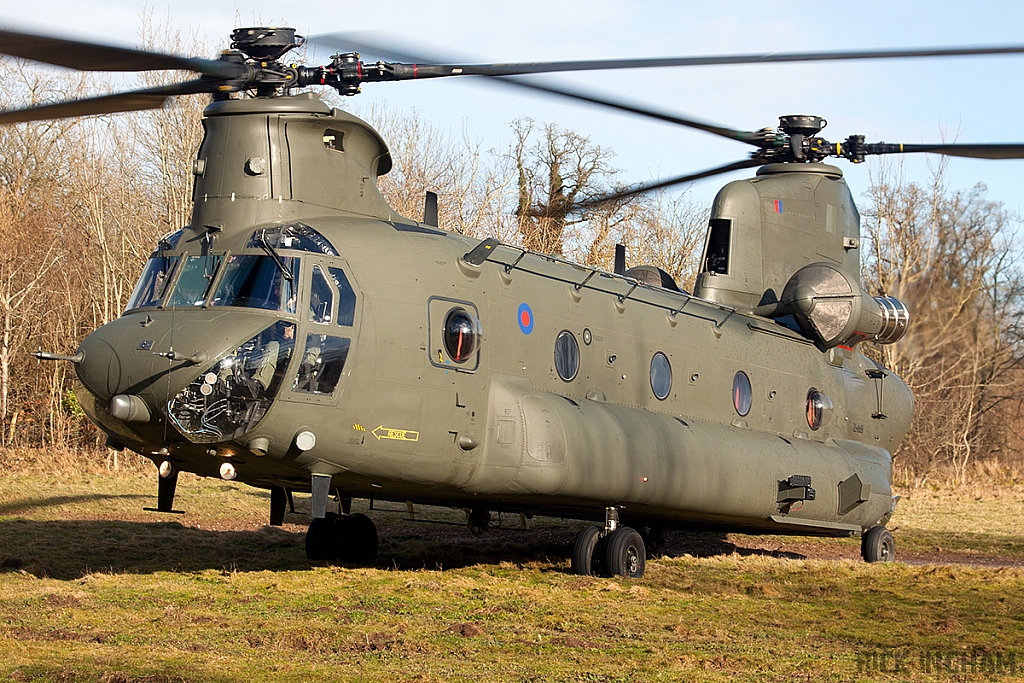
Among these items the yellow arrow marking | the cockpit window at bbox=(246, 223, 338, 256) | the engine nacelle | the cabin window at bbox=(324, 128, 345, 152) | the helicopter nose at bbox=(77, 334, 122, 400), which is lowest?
the yellow arrow marking

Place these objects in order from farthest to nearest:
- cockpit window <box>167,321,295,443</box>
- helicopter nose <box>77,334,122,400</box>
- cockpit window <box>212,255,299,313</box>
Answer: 1. cockpit window <box>212,255,299,313</box>
2. helicopter nose <box>77,334,122,400</box>
3. cockpit window <box>167,321,295,443</box>

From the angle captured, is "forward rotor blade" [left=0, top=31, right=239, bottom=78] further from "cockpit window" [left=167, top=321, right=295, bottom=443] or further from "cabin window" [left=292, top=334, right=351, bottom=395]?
"cabin window" [left=292, top=334, right=351, bottom=395]

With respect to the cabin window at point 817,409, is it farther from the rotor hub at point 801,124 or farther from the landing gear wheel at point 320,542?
the landing gear wheel at point 320,542

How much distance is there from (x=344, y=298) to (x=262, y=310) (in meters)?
0.73

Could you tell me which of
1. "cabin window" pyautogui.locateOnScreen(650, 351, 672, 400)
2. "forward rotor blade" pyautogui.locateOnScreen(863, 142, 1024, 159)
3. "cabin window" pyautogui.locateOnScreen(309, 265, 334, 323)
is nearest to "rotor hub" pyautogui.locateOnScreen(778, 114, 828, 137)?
"forward rotor blade" pyautogui.locateOnScreen(863, 142, 1024, 159)

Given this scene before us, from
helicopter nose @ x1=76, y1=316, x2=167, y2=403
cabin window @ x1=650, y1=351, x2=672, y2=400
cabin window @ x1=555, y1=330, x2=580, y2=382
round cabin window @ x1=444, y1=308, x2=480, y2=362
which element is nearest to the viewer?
helicopter nose @ x1=76, y1=316, x2=167, y2=403

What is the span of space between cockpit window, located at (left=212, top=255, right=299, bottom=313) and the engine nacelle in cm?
878

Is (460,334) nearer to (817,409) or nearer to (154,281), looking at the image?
(154,281)

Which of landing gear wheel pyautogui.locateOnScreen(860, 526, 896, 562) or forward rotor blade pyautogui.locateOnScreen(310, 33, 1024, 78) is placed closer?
forward rotor blade pyautogui.locateOnScreen(310, 33, 1024, 78)

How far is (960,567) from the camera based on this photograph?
13.4 m

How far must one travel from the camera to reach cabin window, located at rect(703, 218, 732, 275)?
16.2 metres

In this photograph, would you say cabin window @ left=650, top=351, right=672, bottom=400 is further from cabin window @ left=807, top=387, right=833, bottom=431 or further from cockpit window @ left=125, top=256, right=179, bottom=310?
cockpit window @ left=125, top=256, right=179, bottom=310

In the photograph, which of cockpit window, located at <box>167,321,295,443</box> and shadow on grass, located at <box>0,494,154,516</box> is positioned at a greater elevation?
cockpit window, located at <box>167,321,295,443</box>

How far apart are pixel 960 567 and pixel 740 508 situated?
2671 millimetres
